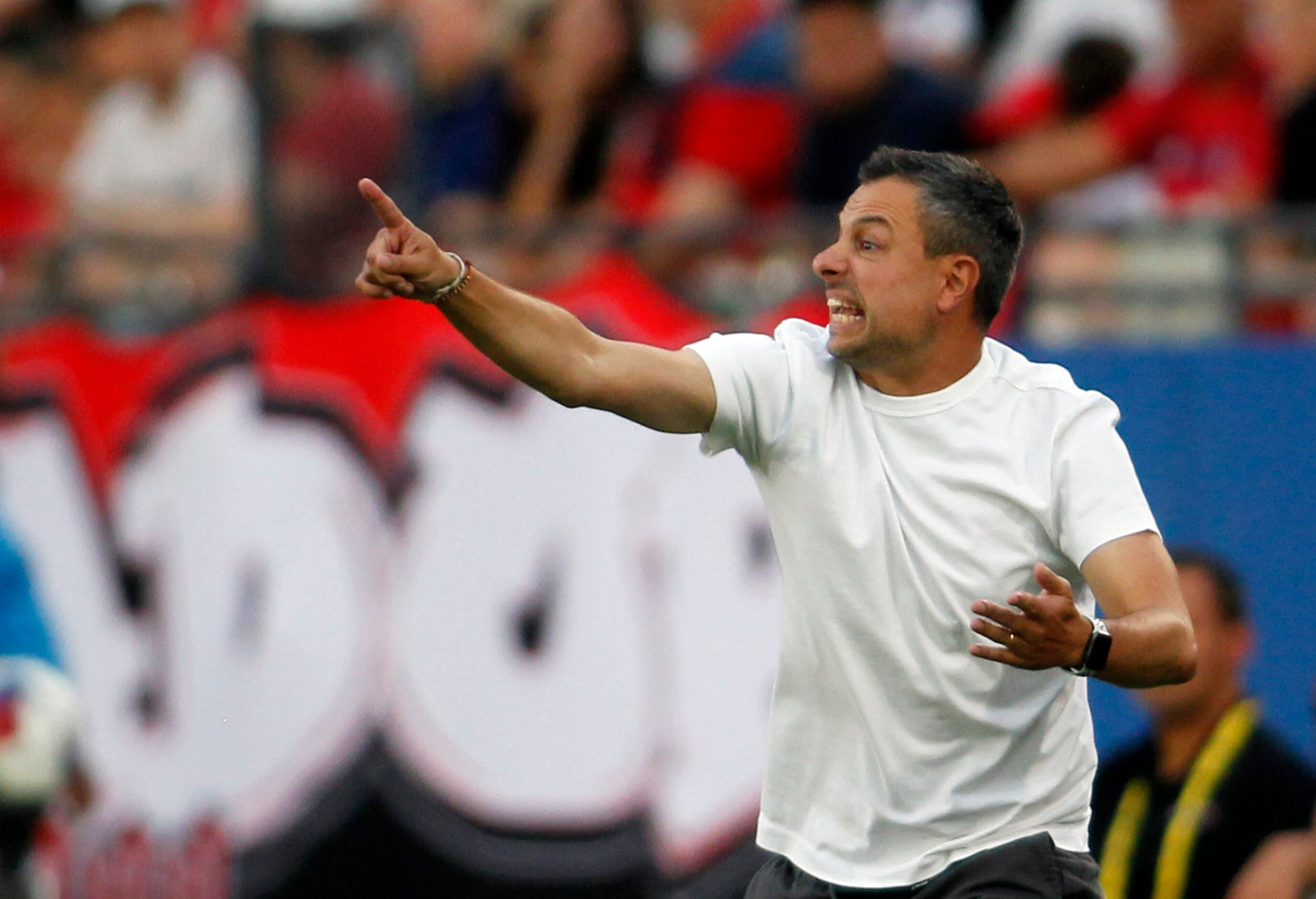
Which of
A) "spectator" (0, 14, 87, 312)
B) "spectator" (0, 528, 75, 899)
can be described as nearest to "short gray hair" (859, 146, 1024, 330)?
"spectator" (0, 528, 75, 899)

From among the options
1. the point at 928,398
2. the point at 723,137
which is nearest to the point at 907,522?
the point at 928,398

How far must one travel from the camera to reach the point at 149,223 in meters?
9.58

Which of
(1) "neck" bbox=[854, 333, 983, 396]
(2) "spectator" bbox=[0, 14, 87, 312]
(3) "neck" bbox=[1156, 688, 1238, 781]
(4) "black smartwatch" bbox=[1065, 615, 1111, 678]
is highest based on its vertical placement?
(1) "neck" bbox=[854, 333, 983, 396]

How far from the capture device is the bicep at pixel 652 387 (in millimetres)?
4488

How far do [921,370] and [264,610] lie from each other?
495 centimetres

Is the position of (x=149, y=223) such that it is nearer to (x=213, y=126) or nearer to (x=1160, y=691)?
(x=213, y=126)

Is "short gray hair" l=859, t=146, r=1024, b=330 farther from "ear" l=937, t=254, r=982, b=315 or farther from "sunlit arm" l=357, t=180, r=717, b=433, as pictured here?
"sunlit arm" l=357, t=180, r=717, b=433

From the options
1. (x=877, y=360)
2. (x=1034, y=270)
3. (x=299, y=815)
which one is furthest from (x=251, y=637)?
(x=877, y=360)

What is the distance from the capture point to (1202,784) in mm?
6543

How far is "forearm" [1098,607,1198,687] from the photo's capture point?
423 cm

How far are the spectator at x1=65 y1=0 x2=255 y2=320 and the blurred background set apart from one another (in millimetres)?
25

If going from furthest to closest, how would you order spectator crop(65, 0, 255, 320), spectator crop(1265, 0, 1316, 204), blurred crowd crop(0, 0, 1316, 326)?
spectator crop(65, 0, 255, 320) < blurred crowd crop(0, 0, 1316, 326) < spectator crop(1265, 0, 1316, 204)

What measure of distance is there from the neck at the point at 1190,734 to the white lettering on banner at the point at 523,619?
258cm

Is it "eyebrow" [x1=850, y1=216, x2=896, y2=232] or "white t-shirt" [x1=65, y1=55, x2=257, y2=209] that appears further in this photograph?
"white t-shirt" [x1=65, y1=55, x2=257, y2=209]
